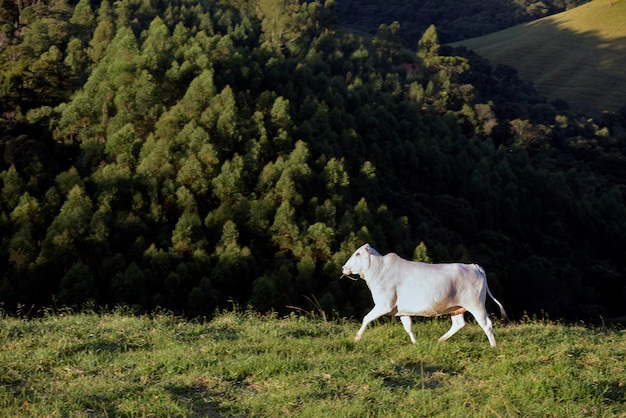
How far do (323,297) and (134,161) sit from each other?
53.3 ft

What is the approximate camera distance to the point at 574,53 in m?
147

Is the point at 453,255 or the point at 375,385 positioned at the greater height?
the point at 375,385

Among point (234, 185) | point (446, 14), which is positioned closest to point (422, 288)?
point (234, 185)

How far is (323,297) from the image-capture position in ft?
118

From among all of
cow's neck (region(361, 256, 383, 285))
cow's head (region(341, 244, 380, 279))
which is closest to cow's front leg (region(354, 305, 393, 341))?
cow's neck (region(361, 256, 383, 285))

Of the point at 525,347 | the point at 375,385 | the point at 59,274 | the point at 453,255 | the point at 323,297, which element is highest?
the point at 375,385

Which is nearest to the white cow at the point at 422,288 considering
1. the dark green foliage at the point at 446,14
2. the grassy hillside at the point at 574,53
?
the grassy hillside at the point at 574,53

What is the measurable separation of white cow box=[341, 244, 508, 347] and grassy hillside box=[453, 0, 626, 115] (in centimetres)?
12463

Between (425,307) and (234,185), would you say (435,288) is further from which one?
(234,185)

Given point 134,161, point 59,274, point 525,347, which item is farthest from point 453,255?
point 525,347

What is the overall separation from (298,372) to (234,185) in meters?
35.9

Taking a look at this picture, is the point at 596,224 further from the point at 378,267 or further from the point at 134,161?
the point at 378,267

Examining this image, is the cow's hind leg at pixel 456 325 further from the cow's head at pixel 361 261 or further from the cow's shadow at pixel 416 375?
the cow's head at pixel 361 261

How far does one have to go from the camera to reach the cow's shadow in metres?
8.31
